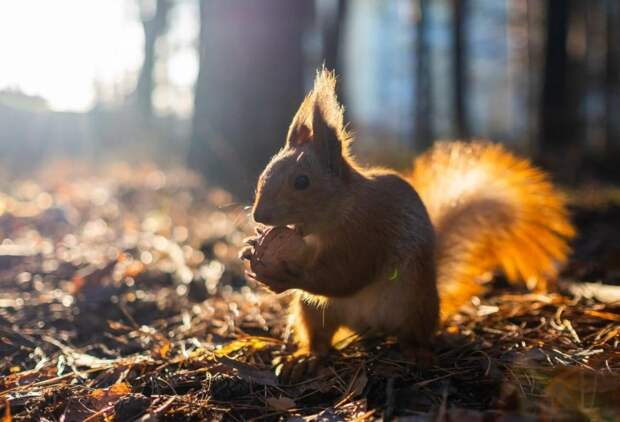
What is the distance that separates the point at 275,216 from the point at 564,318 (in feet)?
3.85

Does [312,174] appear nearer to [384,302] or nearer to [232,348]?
[384,302]

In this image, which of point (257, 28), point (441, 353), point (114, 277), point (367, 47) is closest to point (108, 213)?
point (257, 28)

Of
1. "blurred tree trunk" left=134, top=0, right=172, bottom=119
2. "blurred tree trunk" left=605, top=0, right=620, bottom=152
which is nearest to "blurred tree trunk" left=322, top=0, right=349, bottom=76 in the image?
"blurred tree trunk" left=134, top=0, right=172, bottom=119

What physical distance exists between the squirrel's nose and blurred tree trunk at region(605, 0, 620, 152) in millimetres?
14126

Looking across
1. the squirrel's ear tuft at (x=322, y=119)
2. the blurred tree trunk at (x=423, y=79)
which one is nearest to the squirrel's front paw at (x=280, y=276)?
the squirrel's ear tuft at (x=322, y=119)

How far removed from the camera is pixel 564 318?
7.50 ft

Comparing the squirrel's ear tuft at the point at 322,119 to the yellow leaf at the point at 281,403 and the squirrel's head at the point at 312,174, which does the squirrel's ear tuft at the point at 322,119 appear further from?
the yellow leaf at the point at 281,403

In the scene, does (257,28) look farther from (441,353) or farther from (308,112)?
(441,353)

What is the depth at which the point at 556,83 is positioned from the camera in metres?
9.27

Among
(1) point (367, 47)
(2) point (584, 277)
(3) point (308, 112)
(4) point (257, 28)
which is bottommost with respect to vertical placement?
(2) point (584, 277)

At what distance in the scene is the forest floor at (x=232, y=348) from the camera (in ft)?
5.32

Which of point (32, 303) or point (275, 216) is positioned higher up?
point (275, 216)

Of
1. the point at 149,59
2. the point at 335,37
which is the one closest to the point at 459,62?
the point at 335,37

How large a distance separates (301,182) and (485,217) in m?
0.95
